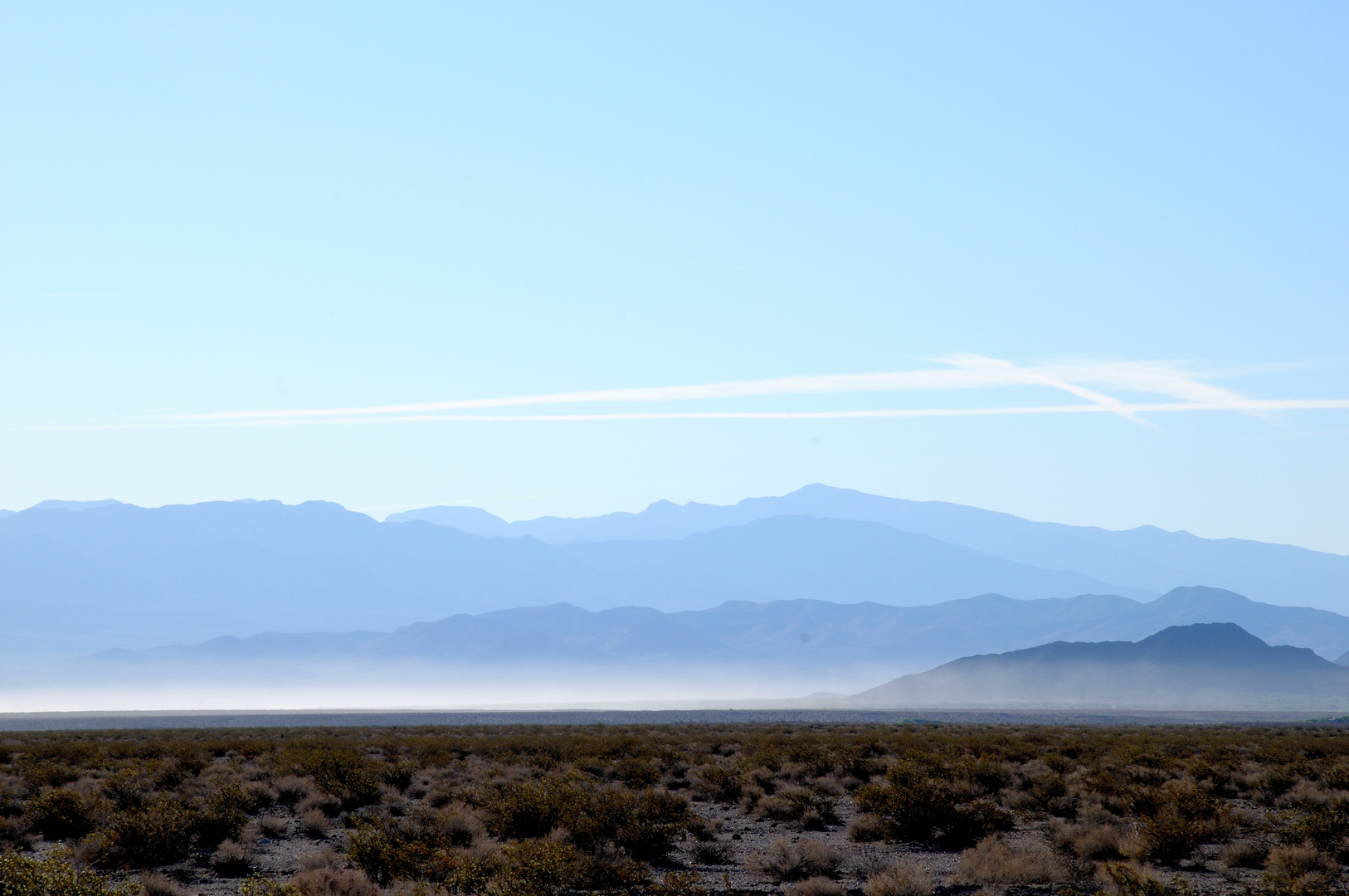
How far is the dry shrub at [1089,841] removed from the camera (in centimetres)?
1547

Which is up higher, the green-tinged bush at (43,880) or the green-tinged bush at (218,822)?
the green-tinged bush at (43,880)

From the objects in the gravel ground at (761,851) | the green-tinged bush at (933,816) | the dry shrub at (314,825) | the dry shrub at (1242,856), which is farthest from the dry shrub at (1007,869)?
the dry shrub at (314,825)

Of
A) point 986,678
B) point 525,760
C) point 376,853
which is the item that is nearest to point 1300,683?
point 986,678

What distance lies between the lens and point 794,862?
48.5 feet

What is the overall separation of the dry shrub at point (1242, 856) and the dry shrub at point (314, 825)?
13887 millimetres

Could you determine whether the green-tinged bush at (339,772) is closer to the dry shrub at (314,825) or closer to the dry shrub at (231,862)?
the dry shrub at (314,825)

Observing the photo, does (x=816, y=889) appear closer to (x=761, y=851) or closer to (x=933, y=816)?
(x=761, y=851)

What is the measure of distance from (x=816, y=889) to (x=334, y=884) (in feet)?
18.5

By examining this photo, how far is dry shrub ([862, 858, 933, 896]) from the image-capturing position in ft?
43.4

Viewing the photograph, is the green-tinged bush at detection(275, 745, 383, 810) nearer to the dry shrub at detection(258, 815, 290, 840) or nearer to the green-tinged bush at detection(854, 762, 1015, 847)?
the dry shrub at detection(258, 815, 290, 840)

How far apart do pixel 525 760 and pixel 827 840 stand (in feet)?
46.1

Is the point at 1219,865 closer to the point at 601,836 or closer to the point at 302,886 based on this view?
the point at 601,836

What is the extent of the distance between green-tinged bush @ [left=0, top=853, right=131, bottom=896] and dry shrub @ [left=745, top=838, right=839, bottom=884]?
787cm

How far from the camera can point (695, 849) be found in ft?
53.7
